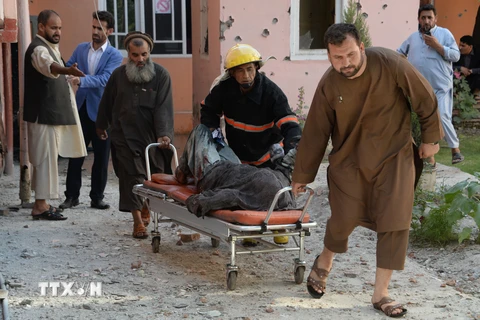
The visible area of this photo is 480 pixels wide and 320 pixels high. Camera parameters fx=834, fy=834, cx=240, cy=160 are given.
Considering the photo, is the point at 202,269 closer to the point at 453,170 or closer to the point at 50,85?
the point at 50,85

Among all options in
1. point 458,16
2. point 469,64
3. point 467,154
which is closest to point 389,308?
point 467,154

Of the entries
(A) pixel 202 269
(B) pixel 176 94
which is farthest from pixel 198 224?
(B) pixel 176 94

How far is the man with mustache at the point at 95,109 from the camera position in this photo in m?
8.77

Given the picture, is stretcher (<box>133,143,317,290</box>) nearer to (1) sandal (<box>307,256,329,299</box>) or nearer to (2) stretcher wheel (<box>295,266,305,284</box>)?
(2) stretcher wheel (<box>295,266,305,284</box>)

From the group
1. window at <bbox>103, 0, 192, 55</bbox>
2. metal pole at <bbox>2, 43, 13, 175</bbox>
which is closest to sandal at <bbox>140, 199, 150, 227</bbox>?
metal pole at <bbox>2, 43, 13, 175</bbox>

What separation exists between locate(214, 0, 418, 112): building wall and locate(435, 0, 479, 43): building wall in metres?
4.04

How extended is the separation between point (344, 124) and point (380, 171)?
1.25 feet

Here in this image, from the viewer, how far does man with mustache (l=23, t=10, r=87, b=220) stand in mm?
8141

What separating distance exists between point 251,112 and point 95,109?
2.81 meters

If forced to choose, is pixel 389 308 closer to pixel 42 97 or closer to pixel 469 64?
pixel 42 97

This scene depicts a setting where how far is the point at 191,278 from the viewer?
6207 mm

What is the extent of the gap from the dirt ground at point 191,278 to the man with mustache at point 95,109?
69cm

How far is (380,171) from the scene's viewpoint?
17.6 ft

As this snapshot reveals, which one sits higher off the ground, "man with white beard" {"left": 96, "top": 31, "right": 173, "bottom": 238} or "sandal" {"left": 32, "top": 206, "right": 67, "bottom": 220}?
"man with white beard" {"left": 96, "top": 31, "right": 173, "bottom": 238}
